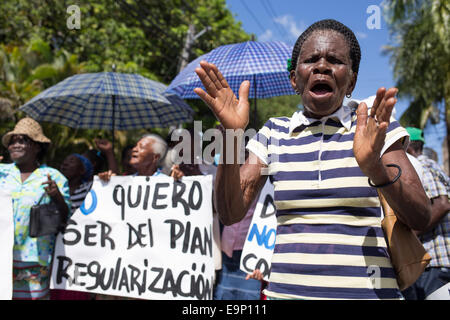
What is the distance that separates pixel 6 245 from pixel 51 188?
61cm

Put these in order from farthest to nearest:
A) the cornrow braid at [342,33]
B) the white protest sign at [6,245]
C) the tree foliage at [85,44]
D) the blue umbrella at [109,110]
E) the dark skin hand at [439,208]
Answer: the tree foliage at [85,44] < the blue umbrella at [109,110] < the dark skin hand at [439,208] < the white protest sign at [6,245] < the cornrow braid at [342,33]

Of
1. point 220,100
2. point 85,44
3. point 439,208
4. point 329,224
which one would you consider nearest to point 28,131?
point 220,100

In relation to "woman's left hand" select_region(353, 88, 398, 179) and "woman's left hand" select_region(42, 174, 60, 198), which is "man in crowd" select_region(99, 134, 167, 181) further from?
"woman's left hand" select_region(353, 88, 398, 179)

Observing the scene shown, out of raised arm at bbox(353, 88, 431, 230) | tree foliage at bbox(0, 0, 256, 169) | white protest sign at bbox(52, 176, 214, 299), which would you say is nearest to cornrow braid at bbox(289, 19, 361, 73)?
raised arm at bbox(353, 88, 431, 230)

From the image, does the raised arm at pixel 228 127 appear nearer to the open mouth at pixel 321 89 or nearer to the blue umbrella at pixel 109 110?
the open mouth at pixel 321 89

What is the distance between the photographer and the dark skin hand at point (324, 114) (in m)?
1.20

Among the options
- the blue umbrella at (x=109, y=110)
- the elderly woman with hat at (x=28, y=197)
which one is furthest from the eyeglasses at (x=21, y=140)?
the blue umbrella at (x=109, y=110)

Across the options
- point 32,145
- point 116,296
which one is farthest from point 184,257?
point 32,145

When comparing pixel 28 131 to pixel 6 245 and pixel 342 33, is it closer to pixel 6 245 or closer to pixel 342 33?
pixel 6 245

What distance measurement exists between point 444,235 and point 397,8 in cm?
1036

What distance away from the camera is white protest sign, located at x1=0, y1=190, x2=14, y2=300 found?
108 inches

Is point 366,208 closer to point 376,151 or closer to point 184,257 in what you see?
point 376,151

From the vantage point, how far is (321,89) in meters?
1.40

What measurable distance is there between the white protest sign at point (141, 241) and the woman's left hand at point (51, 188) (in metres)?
0.43
